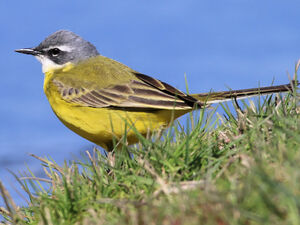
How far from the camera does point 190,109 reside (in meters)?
7.03

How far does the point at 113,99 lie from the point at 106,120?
1.40 feet

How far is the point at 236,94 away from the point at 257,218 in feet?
14.9

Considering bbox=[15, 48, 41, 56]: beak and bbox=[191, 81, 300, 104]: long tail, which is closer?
bbox=[191, 81, 300, 104]: long tail

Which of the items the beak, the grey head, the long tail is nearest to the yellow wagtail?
the long tail

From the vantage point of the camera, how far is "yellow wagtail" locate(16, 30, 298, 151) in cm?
694

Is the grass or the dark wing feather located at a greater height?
the dark wing feather

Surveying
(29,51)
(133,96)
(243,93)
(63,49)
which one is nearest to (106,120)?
(133,96)

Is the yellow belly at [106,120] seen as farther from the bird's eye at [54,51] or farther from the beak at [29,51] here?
the beak at [29,51]

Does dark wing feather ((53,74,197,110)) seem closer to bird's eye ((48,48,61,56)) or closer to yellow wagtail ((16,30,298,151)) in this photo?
yellow wagtail ((16,30,298,151))

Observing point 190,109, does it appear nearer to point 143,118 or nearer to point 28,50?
point 143,118

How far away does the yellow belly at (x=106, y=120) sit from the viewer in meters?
6.91

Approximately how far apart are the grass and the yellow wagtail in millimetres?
1015

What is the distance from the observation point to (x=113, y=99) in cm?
729

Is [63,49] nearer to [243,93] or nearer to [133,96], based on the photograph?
[133,96]
